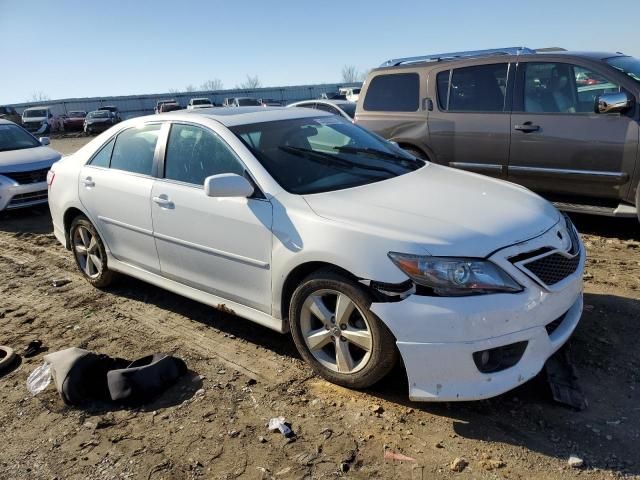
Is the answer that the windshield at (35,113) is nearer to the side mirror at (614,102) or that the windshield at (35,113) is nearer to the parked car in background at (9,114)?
the parked car in background at (9,114)

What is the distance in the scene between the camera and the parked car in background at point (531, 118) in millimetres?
5676

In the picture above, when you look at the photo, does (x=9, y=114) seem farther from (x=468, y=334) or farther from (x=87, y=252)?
(x=468, y=334)

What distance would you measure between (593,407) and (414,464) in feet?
3.60

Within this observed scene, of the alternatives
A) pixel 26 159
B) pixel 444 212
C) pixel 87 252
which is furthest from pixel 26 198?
pixel 444 212

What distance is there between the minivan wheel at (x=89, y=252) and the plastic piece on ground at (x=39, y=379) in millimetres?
1441

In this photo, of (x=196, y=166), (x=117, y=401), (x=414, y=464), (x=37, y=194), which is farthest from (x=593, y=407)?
(x=37, y=194)

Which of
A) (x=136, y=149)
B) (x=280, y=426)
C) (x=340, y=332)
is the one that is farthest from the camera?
(x=136, y=149)

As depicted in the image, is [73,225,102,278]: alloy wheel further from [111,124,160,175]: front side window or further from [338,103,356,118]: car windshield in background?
[338,103,356,118]: car windshield in background

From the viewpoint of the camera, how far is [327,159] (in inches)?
158

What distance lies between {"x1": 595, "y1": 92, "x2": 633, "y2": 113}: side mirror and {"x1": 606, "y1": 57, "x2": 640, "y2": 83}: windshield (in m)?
0.36

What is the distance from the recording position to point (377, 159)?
14.0 ft

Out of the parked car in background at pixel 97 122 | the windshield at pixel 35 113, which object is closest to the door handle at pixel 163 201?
the parked car in background at pixel 97 122

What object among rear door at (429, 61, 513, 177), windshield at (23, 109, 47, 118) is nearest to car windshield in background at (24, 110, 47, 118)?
windshield at (23, 109, 47, 118)

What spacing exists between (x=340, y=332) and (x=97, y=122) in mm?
33235
